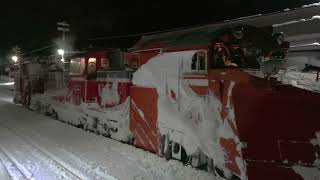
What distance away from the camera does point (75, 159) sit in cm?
1013

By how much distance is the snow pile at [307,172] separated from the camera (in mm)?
6723

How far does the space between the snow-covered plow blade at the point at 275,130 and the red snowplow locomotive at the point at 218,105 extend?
16mm

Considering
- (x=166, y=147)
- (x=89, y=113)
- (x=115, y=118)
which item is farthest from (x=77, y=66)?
(x=166, y=147)

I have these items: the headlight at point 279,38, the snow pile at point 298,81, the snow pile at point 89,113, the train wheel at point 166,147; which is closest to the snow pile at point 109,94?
the snow pile at point 89,113

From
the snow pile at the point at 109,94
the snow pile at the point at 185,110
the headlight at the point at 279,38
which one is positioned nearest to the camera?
the snow pile at the point at 185,110

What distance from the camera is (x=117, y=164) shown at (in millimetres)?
9602

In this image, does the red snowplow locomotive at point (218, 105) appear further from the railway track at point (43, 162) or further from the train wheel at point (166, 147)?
the railway track at point (43, 162)

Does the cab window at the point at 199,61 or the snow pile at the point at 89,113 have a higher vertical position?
the cab window at the point at 199,61

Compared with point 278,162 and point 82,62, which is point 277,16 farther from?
point 278,162

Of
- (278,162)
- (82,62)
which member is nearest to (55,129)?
(82,62)

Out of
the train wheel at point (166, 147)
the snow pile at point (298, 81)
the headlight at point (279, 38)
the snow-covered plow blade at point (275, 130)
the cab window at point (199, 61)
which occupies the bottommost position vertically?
the train wheel at point (166, 147)

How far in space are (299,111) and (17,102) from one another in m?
22.5

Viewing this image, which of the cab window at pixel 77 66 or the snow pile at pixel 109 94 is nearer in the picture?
the snow pile at pixel 109 94

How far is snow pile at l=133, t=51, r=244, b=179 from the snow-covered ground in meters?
0.66
